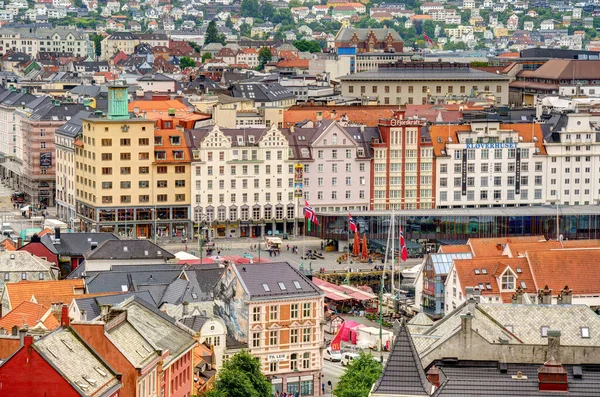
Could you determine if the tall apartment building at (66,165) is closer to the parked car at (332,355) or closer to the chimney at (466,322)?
the parked car at (332,355)

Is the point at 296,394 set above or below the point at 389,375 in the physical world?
below

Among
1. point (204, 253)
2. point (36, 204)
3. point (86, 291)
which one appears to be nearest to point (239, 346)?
point (86, 291)

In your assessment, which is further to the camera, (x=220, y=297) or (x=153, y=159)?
(x=153, y=159)

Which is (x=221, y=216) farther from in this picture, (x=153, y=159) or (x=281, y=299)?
(x=281, y=299)

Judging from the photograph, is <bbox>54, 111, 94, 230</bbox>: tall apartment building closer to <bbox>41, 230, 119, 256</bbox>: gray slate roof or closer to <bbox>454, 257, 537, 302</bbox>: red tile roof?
<bbox>41, 230, 119, 256</bbox>: gray slate roof

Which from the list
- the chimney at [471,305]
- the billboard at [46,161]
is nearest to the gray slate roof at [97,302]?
the chimney at [471,305]

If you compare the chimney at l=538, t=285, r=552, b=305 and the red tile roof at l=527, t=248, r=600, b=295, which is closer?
the chimney at l=538, t=285, r=552, b=305

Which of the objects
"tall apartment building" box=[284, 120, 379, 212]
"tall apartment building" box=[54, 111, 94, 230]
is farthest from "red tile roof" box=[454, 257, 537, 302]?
"tall apartment building" box=[54, 111, 94, 230]
